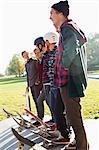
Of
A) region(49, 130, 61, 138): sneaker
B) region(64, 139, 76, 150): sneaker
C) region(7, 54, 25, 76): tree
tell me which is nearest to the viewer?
region(64, 139, 76, 150): sneaker

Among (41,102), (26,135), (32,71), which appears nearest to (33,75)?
(32,71)

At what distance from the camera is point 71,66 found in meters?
3.54

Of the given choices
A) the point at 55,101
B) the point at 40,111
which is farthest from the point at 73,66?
the point at 40,111

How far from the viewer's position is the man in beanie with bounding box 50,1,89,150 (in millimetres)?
3512

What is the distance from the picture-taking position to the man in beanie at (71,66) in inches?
138

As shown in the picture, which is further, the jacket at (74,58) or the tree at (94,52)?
the tree at (94,52)

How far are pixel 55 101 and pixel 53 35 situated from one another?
48.4 inches

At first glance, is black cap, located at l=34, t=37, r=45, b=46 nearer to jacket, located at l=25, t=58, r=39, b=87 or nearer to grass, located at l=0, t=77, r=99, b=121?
jacket, located at l=25, t=58, r=39, b=87

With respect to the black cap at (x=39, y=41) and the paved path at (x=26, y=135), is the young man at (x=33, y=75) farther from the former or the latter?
the black cap at (x=39, y=41)

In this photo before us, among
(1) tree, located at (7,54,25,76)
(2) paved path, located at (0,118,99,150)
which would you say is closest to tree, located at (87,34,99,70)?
(1) tree, located at (7,54,25,76)

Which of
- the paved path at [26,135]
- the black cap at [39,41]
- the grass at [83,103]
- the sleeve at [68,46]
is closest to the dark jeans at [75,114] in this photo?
the sleeve at [68,46]

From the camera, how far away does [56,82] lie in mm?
3930

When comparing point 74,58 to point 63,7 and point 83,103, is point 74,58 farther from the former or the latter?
point 83,103

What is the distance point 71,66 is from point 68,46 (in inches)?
7.5
